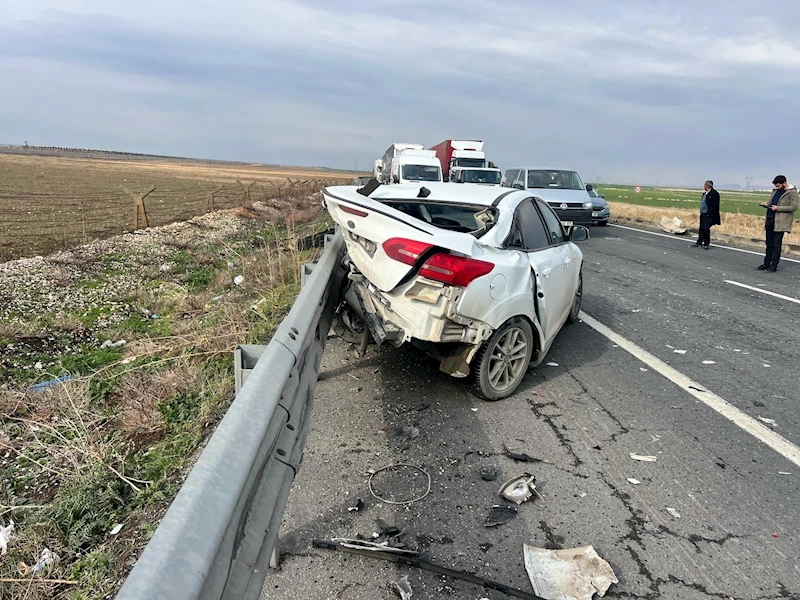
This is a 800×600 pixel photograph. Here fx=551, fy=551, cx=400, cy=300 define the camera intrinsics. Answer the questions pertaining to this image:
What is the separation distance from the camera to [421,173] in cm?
2461

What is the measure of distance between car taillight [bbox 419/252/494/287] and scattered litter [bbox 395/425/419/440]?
3.58 feet

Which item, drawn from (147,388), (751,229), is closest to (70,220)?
(147,388)

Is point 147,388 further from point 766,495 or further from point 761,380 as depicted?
point 761,380

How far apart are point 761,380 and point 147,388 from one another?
549 cm

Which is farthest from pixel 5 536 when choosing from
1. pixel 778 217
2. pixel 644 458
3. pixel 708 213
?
pixel 708 213


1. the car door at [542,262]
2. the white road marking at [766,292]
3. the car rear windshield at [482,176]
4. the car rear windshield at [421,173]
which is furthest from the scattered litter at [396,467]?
the car rear windshield at [482,176]

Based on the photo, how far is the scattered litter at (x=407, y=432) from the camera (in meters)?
3.86

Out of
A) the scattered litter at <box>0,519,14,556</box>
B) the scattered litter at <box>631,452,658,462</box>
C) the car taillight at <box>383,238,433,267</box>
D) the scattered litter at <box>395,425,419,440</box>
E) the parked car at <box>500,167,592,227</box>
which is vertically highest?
the parked car at <box>500,167,592,227</box>

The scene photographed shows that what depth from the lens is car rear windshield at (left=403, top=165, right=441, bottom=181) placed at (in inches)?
957

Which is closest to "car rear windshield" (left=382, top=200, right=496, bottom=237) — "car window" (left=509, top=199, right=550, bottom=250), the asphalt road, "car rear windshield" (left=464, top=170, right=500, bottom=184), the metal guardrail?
"car window" (left=509, top=199, right=550, bottom=250)

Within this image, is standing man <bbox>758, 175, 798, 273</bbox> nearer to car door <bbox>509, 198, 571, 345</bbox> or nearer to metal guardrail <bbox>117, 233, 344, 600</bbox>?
car door <bbox>509, 198, 571, 345</bbox>

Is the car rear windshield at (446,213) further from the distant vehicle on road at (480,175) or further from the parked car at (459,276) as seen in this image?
the distant vehicle on road at (480,175)

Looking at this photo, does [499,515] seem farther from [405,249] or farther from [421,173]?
[421,173]

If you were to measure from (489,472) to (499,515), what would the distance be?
415 mm
